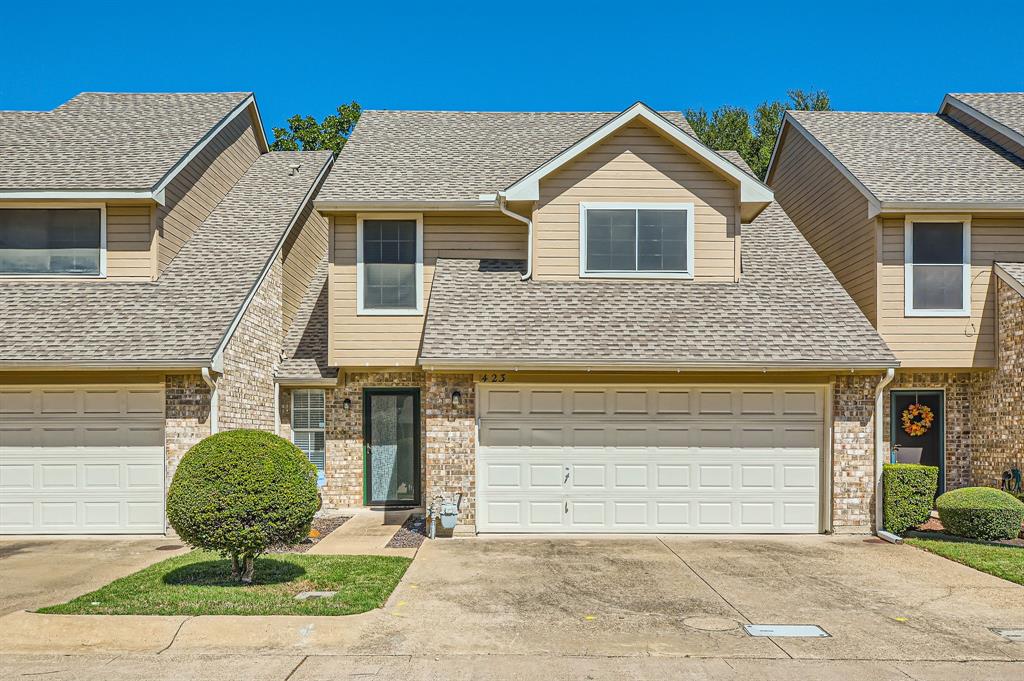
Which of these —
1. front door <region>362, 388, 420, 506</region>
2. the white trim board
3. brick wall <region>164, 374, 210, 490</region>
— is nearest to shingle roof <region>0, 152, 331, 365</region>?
brick wall <region>164, 374, 210, 490</region>

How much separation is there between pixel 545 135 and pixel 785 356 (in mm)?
8337

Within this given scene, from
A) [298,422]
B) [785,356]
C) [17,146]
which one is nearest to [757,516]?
[785,356]

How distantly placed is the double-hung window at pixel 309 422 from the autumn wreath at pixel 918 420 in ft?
36.0

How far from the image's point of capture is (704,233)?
49.6ft

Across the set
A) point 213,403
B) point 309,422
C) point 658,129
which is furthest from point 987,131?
point 213,403

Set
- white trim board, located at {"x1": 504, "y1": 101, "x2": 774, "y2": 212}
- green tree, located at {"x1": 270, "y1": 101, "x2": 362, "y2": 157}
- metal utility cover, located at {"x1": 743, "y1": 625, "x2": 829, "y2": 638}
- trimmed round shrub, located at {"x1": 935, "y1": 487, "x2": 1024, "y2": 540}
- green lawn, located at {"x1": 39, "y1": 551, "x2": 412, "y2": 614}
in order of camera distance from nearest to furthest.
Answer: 1. metal utility cover, located at {"x1": 743, "y1": 625, "x2": 829, "y2": 638}
2. green lawn, located at {"x1": 39, "y1": 551, "x2": 412, "y2": 614}
3. trimmed round shrub, located at {"x1": 935, "y1": 487, "x2": 1024, "y2": 540}
4. white trim board, located at {"x1": 504, "y1": 101, "x2": 774, "y2": 212}
5. green tree, located at {"x1": 270, "y1": 101, "x2": 362, "y2": 157}

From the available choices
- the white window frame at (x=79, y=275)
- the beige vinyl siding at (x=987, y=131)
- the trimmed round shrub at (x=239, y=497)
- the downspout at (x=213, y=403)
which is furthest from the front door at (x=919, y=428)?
the white window frame at (x=79, y=275)

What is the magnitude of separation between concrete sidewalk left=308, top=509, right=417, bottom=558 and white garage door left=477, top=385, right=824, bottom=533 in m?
1.91

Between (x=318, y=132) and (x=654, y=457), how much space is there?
933 inches

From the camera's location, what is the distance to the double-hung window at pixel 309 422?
52.7 ft

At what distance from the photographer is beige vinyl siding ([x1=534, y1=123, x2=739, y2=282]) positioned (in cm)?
1499

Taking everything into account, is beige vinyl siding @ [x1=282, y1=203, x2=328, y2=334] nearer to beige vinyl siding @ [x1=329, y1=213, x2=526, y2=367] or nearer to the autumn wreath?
beige vinyl siding @ [x1=329, y1=213, x2=526, y2=367]

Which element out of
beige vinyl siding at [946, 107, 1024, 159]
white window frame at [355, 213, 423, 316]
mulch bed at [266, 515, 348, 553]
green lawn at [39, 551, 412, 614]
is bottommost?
mulch bed at [266, 515, 348, 553]

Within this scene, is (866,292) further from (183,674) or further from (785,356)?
(183,674)
